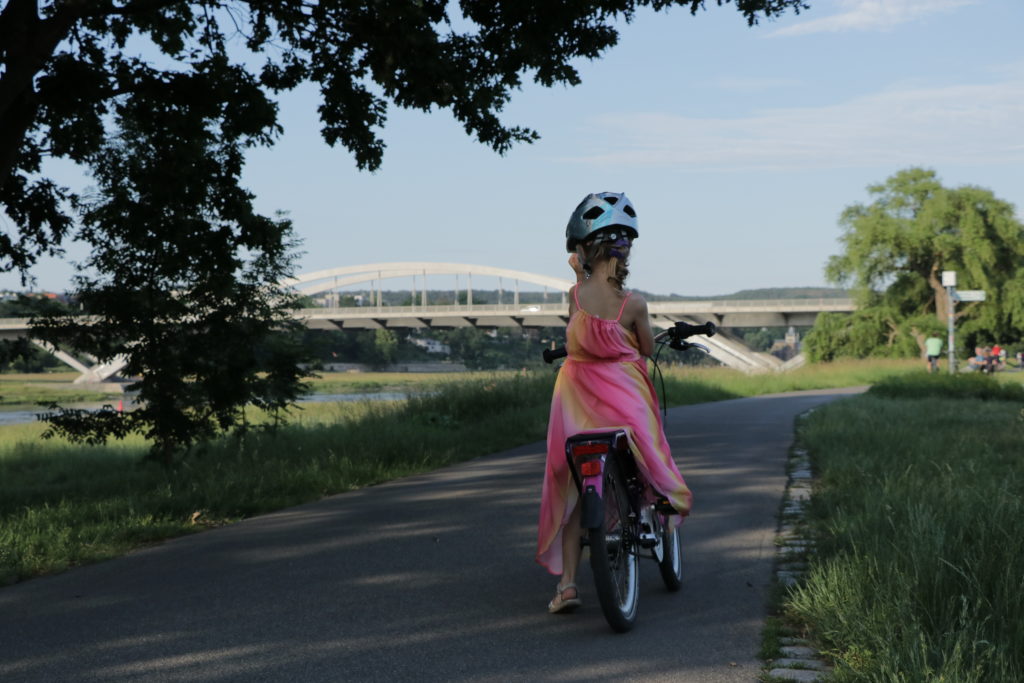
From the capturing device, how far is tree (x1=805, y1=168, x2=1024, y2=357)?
59.5 meters

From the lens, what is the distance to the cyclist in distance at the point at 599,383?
4.62 m

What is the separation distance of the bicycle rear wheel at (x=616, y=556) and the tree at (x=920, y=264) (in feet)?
192

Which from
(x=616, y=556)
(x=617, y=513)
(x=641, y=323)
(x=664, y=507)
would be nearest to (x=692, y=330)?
(x=641, y=323)

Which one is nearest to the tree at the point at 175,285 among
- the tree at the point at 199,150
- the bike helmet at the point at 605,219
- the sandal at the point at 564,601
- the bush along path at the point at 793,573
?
the tree at the point at 199,150

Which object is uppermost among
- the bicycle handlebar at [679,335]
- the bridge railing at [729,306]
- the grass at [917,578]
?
the bridge railing at [729,306]

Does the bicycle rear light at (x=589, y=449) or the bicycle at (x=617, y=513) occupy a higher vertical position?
the bicycle rear light at (x=589, y=449)

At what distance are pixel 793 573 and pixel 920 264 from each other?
60.8 meters

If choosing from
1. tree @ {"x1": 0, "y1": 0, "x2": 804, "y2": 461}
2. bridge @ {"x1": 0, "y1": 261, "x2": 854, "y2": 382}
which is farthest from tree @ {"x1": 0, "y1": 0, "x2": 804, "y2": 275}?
bridge @ {"x1": 0, "y1": 261, "x2": 854, "y2": 382}

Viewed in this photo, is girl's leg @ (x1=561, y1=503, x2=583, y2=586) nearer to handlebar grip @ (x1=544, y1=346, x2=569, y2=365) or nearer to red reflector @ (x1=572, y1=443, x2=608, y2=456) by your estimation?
red reflector @ (x1=572, y1=443, x2=608, y2=456)

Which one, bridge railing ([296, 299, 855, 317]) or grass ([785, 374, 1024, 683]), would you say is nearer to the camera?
grass ([785, 374, 1024, 683])

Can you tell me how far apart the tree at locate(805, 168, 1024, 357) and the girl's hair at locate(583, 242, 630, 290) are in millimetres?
58298

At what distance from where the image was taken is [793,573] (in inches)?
216

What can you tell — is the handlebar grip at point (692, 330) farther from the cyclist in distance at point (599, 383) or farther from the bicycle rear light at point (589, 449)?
the bicycle rear light at point (589, 449)

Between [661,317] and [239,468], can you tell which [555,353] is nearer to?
[239,468]
